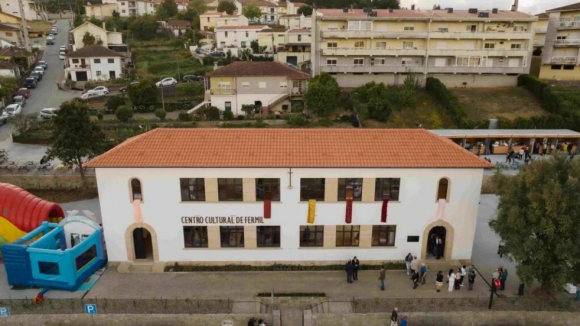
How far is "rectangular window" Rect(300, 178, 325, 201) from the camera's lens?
24.7m

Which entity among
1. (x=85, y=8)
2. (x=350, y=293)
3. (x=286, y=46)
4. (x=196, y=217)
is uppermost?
(x=85, y=8)

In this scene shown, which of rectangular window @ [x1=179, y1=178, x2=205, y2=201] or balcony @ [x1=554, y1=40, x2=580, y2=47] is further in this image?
balcony @ [x1=554, y1=40, x2=580, y2=47]

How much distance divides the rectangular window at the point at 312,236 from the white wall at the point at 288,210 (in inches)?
12.6

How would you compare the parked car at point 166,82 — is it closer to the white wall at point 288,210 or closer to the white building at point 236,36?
the white building at point 236,36

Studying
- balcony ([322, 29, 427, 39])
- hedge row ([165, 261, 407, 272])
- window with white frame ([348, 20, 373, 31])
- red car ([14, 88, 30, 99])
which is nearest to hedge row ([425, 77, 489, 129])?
balcony ([322, 29, 427, 39])

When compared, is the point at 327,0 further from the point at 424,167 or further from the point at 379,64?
the point at 424,167

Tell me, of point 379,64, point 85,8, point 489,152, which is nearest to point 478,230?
point 489,152

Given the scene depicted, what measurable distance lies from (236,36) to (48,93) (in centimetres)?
3706

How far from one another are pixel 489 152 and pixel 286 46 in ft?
143

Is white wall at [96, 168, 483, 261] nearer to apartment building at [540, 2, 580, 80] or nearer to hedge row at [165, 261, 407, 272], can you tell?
hedge row at [165, 261, 407, 272]

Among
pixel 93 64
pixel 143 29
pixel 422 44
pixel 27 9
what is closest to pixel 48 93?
pixel 93 64

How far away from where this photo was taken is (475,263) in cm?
2652

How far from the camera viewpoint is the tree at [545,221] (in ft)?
67.1

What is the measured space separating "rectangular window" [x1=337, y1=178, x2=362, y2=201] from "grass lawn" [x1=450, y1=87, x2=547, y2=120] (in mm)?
32810
